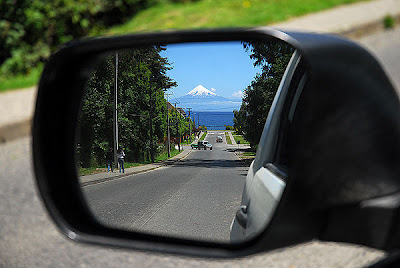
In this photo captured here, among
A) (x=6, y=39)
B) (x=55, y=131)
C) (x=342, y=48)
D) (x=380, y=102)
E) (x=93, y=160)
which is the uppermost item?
(x=6, y=39)

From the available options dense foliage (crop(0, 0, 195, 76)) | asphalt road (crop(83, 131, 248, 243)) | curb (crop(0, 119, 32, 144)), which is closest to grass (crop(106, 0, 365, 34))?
dense foliage (crop(0, 0, 195, 76))

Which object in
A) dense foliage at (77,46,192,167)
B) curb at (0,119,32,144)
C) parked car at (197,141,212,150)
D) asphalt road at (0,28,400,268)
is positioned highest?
dense foliage at (77,46,192,167)

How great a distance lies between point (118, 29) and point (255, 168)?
9.85 m

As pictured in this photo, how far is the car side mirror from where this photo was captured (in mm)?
945

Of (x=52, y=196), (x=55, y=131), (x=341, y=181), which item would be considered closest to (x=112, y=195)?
(x=52, y=196)

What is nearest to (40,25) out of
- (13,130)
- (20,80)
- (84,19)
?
(84,19)

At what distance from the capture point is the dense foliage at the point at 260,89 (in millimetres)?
1431

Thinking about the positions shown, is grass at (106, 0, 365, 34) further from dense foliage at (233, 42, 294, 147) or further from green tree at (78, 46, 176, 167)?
dense foliage at (233, 42, 294, 147)

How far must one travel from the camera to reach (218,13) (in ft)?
35.7

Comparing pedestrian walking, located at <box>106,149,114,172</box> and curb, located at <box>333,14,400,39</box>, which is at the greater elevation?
curb, located at <box>333,14,400,39</box>

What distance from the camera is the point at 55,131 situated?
1679 mm

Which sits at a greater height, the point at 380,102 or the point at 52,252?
the point at 380,102

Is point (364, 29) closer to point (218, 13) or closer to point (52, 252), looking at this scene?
point (218, 13)

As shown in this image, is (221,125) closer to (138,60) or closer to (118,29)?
(138,60)
